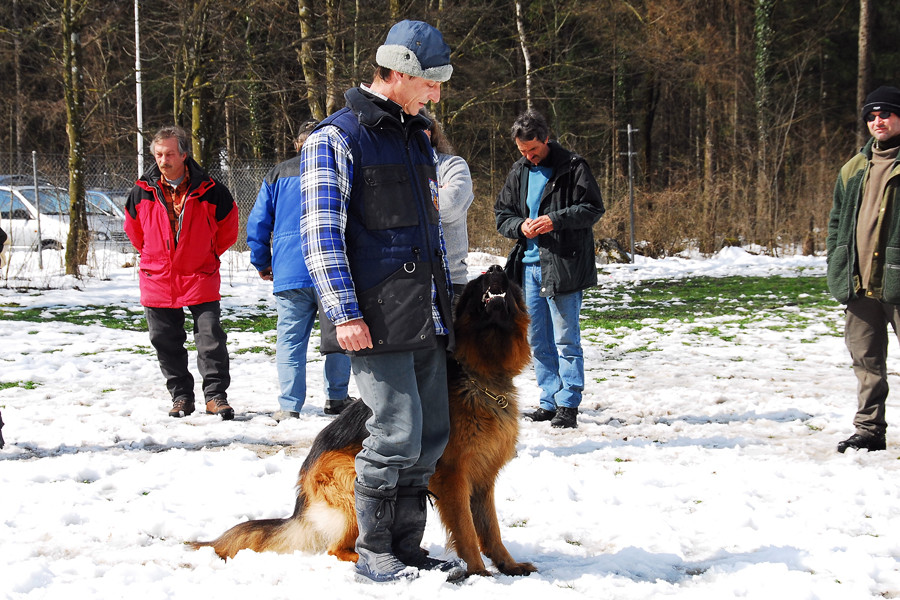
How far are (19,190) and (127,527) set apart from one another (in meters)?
13.6

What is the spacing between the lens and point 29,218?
14617 millimetres

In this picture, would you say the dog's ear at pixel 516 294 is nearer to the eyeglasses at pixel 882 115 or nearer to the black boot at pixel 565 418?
the black boot at pixel 565 418

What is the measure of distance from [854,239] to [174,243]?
426 cm

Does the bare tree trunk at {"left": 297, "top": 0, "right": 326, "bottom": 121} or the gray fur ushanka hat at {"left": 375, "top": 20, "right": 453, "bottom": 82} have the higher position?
the bare tree trunk at {"left": 297, "top": 0, "right": 326, "bottom": 121}

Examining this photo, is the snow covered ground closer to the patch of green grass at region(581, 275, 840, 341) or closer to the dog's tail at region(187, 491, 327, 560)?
the dog's tail at region(187, 491, 327, 560)

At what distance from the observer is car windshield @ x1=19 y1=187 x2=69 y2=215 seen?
1452 centimetres

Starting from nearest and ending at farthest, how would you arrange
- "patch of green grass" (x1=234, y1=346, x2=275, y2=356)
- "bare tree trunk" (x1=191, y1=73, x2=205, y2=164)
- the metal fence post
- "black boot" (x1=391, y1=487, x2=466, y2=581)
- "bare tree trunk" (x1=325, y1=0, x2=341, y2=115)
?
"black boot" (x1=391, y1=487, x2=466, y2=581), "patch of green grass" (x1=234, y1=346, x2=275, y2=356), the metal fence post, "bare tree trunk" (x1=325, y1=0, x2=341, y2=115), "bare tree trunk" (x1=191, y1=73, x2=205, y2=164)

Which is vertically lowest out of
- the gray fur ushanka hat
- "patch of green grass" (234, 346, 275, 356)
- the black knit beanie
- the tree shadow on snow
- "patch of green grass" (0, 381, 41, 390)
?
the tree shadow on snow

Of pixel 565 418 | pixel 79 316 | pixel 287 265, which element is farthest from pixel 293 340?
pixel 79 316

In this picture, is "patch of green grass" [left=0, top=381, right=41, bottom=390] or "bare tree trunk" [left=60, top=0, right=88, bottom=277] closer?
"patch of green grass" [left=0, top=381, right=41, bottom=390]

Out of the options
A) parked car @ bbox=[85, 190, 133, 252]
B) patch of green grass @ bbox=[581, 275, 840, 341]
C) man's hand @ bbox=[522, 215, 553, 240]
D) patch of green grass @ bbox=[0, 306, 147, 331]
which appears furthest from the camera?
parked car @ bbox=[85, 190, 133, 252]

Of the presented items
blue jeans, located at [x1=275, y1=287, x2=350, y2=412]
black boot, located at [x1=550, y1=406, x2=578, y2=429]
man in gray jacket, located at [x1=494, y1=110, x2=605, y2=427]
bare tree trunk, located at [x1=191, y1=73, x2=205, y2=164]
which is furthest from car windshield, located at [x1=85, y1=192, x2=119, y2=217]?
black boot, located at [x1=550, y1=406, x2=578, y2=429]

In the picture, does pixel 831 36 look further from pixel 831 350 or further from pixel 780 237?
pixel 831 350

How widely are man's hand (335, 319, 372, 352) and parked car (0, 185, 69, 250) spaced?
44.1 feet
